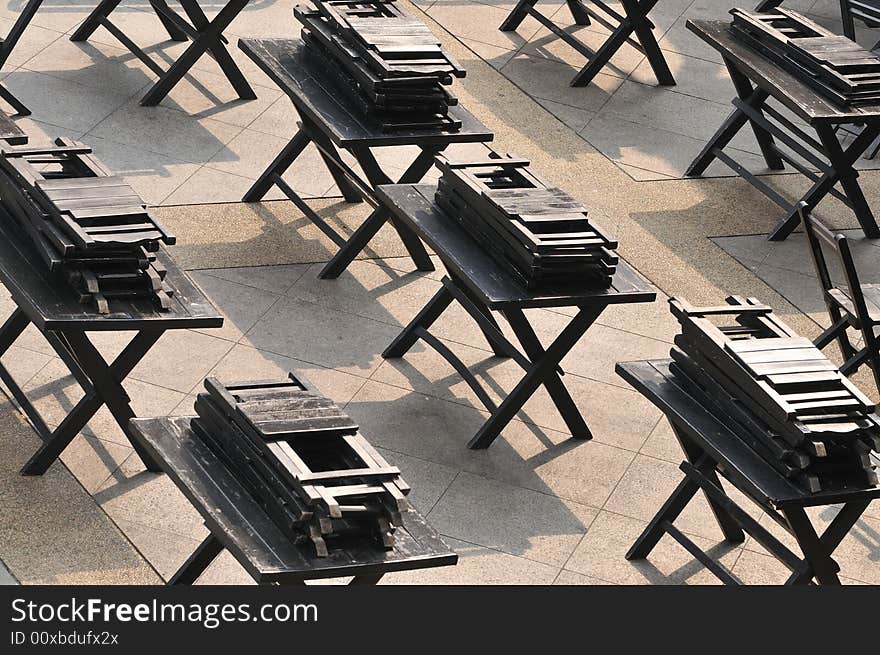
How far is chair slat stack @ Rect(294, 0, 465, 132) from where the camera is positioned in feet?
23.1

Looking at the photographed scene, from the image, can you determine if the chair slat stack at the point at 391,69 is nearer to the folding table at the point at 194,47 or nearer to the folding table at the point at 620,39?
the folding table at the point at 194,47

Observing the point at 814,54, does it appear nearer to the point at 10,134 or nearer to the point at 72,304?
the point at 10,134

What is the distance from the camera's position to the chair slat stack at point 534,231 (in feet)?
19.6

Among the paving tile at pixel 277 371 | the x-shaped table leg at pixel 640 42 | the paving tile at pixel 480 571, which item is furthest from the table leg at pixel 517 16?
the paving tile at pixel 480 571

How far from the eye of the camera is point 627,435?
6684 mm

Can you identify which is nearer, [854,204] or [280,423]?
[280,423]

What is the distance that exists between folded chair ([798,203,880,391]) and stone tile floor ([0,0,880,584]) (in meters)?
0.69

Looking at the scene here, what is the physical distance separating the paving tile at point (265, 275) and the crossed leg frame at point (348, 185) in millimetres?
150

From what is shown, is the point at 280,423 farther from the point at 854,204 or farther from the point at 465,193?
the point at 854,204

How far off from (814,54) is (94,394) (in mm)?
4292

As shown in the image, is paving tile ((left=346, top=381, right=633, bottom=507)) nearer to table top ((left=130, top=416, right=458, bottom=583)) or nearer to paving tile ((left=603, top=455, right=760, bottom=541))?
paving tile ((left=603, top=455, right=760, bottom=541))

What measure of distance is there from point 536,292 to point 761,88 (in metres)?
3.07

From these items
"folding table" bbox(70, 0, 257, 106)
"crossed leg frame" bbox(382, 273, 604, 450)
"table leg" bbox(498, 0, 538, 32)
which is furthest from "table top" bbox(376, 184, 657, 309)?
"table leg" bbox(498, 0, 538, 32)

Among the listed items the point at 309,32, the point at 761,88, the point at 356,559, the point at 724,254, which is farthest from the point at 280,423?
the point at 761,88
